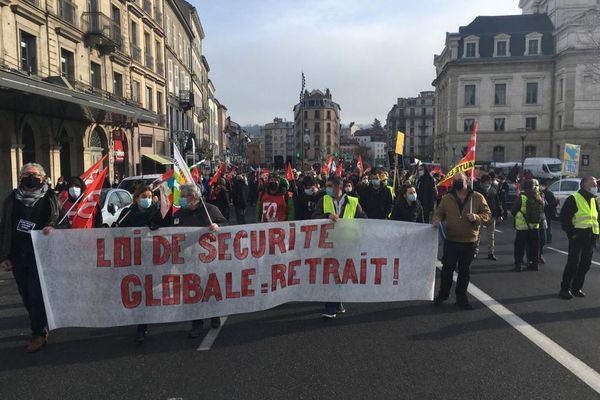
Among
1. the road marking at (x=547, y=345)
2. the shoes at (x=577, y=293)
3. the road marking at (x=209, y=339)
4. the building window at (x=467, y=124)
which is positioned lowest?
the road marking at (x=209, y=339)

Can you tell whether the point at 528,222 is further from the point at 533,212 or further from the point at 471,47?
the point at 471,47

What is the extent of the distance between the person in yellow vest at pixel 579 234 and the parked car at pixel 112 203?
853 centimetres

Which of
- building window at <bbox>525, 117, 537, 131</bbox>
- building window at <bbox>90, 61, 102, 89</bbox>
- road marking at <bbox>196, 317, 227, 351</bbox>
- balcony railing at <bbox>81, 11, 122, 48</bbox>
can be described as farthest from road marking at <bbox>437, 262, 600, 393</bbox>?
building window at <bbox>525, 117, 537, 131</bbox>

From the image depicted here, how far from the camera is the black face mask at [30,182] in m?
4.99

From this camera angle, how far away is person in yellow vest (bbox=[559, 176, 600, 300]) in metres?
6.78

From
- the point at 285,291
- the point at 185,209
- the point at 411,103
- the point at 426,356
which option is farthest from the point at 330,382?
the point at 411,103

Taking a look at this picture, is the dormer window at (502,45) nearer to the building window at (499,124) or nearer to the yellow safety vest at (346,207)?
the building window at (499,124)

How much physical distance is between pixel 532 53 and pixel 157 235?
66.8 meters

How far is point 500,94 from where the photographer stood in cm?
6294

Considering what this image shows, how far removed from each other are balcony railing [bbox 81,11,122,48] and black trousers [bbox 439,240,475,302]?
22.9 m

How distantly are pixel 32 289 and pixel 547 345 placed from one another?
5.43 m

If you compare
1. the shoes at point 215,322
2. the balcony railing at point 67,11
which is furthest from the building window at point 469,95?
the shoes at point 215,322

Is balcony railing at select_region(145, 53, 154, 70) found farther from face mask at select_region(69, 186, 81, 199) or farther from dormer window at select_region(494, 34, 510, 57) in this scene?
dormer window at select_region(494, 34, 510, 57)

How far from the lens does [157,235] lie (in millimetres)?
5383
